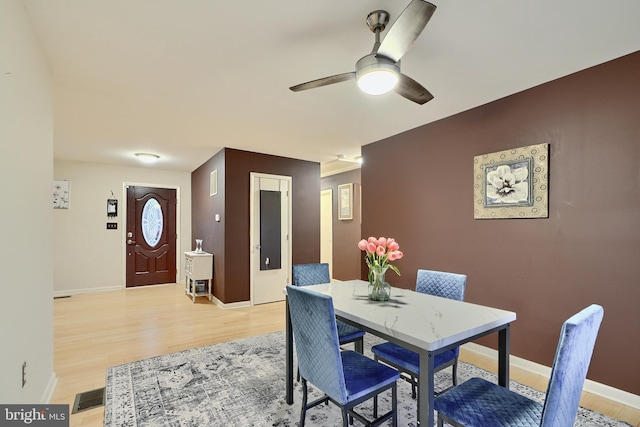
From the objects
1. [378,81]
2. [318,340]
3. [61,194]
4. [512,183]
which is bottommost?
[318,340]

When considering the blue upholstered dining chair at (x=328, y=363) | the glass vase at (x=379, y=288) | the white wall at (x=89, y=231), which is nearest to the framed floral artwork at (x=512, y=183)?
the glass vase at (x=379, y=288)

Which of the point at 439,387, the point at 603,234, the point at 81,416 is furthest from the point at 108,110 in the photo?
the point at 603,234

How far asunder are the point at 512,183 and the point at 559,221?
49 centimetres

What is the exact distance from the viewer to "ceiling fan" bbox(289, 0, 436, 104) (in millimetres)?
1399

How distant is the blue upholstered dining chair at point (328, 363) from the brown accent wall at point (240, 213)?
3164mm

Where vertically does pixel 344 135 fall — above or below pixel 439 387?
above

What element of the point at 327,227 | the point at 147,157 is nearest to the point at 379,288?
the point at 147,157

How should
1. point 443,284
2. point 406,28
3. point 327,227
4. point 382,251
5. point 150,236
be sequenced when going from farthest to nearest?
point 327,227, point 150,236, point 443,284, point 382,251, point 406,28

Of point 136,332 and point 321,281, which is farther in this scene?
point 136,332

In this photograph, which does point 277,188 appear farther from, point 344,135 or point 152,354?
point 152,354

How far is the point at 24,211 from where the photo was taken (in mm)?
1699

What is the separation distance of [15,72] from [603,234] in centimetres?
384

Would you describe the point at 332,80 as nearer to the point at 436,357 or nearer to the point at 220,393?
the point at 436,357

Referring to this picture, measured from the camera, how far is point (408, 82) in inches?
75.1
